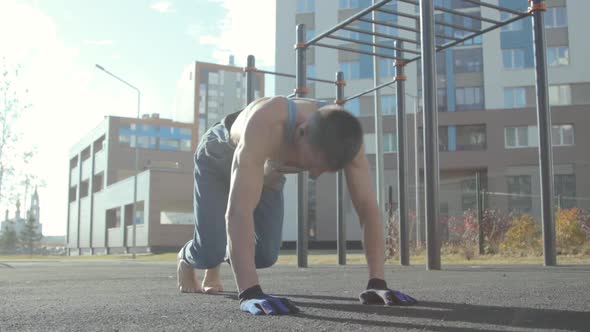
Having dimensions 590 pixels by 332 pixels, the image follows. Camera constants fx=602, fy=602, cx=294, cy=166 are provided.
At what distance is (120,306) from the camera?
3.62 m

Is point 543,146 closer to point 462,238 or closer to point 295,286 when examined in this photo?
point 295,286

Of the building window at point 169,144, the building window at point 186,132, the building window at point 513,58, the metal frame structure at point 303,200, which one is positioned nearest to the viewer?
the metal frame structure at point 303,200

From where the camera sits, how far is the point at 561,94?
36.8 metres

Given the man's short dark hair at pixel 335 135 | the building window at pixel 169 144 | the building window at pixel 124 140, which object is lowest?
the man's short dark hair at pixel 335 135

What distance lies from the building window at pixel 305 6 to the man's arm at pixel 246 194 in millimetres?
37545

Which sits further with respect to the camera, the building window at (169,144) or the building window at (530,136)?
the building window at (169,144)

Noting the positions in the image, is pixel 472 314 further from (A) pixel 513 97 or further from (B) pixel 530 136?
(A) pixel 513 97

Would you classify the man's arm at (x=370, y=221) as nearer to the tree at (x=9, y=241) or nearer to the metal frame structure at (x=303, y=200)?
the metal frame structure at (x=303, y=200)

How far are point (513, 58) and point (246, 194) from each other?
1485 inches

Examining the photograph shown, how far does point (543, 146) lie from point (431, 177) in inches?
67.6

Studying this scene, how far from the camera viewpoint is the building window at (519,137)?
3678cm

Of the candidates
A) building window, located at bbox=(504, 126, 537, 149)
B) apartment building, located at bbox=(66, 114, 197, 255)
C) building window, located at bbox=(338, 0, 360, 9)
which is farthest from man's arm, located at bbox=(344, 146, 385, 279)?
building window, located at bbox=(338, 0, 360, 9)

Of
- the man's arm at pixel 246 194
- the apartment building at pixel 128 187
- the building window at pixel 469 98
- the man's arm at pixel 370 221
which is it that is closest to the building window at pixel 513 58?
the building window at pixel 469 98

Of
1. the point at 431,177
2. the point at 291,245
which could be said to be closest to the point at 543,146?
the point at 431,177
